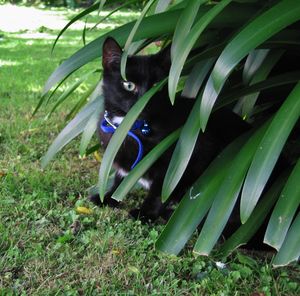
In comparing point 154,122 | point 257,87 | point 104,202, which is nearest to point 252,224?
point 257,87

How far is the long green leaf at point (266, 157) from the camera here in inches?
60.6

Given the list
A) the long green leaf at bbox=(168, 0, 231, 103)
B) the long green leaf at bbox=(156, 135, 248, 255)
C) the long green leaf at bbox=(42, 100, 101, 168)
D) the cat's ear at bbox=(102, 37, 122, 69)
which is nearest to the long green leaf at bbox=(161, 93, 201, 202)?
the long green leaf at bbox=(156, 135, 248, 255)

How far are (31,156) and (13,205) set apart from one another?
691 mm

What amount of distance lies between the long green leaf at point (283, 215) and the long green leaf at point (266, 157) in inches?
3.1

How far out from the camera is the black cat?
2162mm

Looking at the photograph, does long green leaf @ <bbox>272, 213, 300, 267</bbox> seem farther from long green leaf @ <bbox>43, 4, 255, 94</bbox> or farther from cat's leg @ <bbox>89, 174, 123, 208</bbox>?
cat's leg @ <bbox>89, 174, 123, 208</bbox>

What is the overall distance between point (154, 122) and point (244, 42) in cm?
73

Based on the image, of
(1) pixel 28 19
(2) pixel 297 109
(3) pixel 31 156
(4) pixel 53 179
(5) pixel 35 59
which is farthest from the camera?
(1) pixel 28 19

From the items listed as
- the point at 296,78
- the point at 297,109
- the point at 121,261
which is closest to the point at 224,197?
the point at 297,109

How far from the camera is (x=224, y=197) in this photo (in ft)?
5.47

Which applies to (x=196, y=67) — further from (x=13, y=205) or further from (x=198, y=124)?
(x=13, y=205)

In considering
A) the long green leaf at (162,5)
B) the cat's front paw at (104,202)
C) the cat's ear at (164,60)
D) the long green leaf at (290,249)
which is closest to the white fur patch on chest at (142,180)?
the cat's front paw at (104,202)

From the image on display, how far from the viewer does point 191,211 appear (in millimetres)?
1728

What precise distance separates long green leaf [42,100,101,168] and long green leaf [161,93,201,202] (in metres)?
0.69
